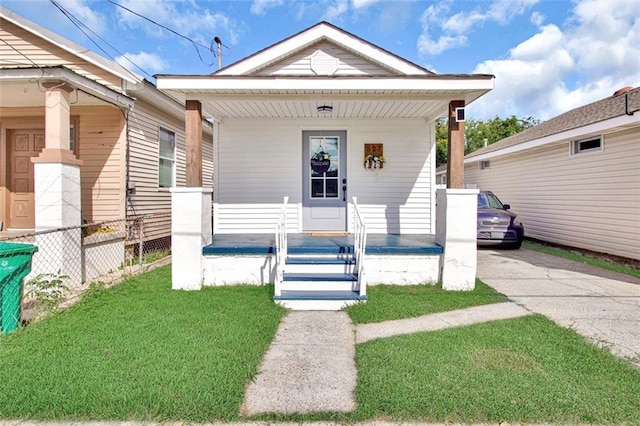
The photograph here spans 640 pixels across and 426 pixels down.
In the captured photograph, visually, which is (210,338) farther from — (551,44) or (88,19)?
(551,44)

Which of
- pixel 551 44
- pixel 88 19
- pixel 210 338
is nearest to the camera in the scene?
pixel 210 338

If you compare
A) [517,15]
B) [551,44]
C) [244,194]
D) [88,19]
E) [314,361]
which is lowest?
[314,361]

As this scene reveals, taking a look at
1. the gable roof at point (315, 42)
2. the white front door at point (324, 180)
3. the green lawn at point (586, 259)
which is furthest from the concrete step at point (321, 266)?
the green lawn at point (586, 259)

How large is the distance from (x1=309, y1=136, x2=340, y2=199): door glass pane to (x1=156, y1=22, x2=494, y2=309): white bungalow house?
0.02 m

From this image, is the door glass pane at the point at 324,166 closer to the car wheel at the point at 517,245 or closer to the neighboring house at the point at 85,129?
the neighboring house at the point at 85,129

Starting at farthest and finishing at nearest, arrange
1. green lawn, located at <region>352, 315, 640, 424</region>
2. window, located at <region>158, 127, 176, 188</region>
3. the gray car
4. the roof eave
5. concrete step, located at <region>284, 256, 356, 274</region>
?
1. the gray car
2. window, located at <region>158, 127, 176, 188</region>
3. the roof eave
4. concrete step, located at <region>284, 256, 356, 274</region>
5. green lawn, located at <region>352, 315, 640, 424</region>

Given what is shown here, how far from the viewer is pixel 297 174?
709 cm

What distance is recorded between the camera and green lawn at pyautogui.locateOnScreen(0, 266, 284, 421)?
226 centimetres

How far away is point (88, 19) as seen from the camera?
8609 mm

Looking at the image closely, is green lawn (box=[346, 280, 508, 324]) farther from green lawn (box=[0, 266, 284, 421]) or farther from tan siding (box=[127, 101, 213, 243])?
tan siding (box=[127, 101, 213, 243])

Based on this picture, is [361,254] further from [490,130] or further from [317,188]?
[490,130]

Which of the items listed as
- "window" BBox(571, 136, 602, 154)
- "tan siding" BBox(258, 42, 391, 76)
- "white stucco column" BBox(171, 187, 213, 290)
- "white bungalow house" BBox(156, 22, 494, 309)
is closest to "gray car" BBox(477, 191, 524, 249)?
"window" BBox(571, 136, 602, 154)

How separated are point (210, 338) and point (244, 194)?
423 centimetres

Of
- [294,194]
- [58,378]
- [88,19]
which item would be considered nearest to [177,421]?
[58,378]
